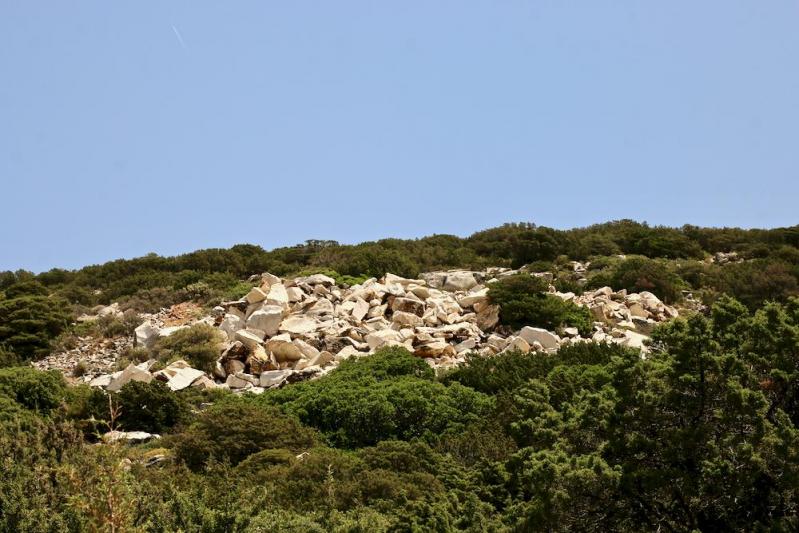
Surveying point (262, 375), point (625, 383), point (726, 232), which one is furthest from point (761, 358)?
point (726, 232)

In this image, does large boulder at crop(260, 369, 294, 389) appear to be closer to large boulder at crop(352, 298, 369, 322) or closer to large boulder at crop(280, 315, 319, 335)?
large boulder at crop(280, 315, 319, 335)

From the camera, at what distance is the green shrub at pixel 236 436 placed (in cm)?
1489

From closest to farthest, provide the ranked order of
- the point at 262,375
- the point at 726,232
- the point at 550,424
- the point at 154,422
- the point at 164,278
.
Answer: the point at 550,424 → the point at 154,422 → the point at 262,375 → the point at 164,278 → the point at 726,232

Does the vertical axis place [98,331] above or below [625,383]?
above

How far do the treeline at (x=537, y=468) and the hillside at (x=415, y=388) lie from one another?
0.11 feet

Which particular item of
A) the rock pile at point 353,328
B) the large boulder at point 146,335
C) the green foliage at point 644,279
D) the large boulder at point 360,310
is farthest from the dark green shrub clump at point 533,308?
the large boulder at point 146,335

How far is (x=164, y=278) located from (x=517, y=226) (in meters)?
15.8

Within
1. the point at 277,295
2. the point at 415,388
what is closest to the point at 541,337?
the point at 415,388

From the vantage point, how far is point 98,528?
6129 millimetres

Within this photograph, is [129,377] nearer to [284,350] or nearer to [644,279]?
[284,350]

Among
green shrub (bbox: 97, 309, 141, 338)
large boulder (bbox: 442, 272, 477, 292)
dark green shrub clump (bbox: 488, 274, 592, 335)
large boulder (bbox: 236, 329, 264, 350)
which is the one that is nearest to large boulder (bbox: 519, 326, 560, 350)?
dark green shrub clump (bbox: 488, 274, 592, 335)

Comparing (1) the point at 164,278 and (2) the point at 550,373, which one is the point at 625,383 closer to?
(2) the point at 550,373

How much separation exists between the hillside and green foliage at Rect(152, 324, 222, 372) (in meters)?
0.07

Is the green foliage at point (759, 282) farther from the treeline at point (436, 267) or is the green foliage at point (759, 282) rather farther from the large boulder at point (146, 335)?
the large boulder at point (146, 335)
